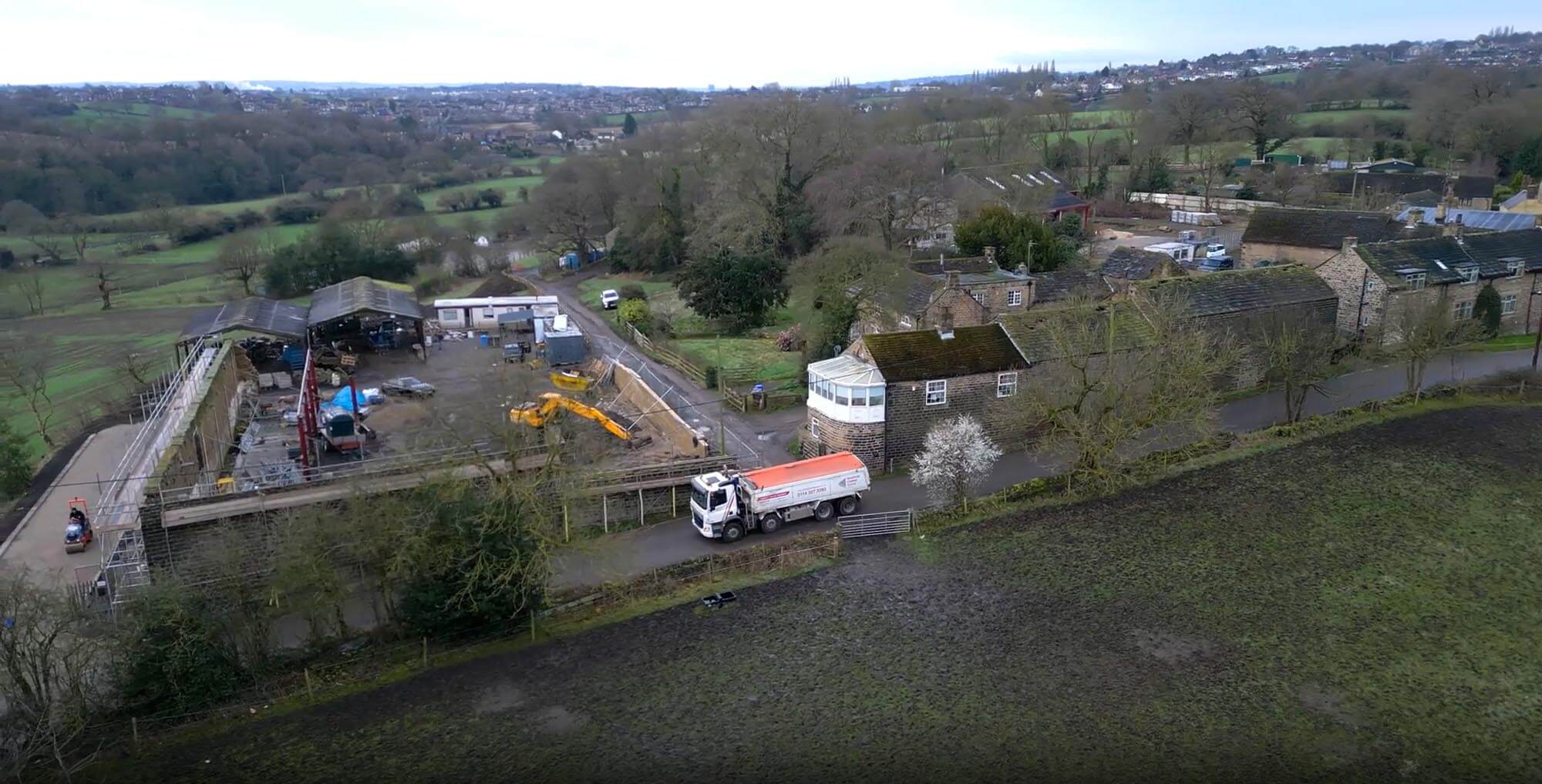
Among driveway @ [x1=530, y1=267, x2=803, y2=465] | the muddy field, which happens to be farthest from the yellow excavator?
the muddy field

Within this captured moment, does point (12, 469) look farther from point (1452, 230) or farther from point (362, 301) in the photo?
point (1452, 230)

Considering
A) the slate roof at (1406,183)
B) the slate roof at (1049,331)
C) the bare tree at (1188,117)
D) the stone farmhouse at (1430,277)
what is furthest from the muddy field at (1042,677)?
the bare tree at (1188,117)

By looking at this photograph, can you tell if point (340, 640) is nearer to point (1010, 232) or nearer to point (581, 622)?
point (581, 622)

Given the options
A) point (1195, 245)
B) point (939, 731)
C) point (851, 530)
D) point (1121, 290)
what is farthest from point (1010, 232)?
point (939, 731)

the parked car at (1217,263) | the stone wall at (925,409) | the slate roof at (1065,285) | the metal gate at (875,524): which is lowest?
the metal gate at (875,524)

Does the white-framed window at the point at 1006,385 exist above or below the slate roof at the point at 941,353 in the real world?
below

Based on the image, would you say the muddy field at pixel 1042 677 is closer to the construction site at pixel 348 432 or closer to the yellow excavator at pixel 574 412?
the construction site at pixel 348 432

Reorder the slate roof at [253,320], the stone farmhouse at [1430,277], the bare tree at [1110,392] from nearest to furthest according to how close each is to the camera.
Answer: the bare tree at [1110,392]
the stone farmhouse at [1430,277]
the slate roof at [253,320]
